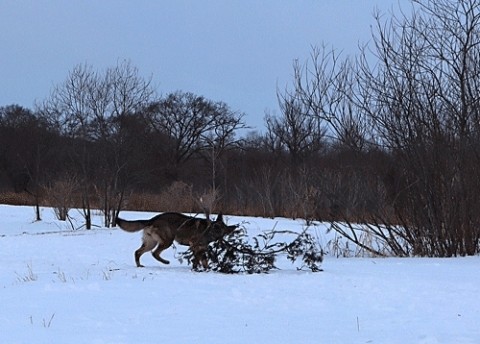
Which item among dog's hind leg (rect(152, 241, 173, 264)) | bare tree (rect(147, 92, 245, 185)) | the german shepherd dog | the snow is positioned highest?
bare tree (rect(147, 92, 245, 185))

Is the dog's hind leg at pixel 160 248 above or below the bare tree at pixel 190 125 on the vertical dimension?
below

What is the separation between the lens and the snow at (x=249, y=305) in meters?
4.77

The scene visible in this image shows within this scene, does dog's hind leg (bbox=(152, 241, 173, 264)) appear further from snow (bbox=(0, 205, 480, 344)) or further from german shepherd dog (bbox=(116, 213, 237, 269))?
snow (bbox=(0, 205, 480, 344))

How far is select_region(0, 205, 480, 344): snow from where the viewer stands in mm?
4770

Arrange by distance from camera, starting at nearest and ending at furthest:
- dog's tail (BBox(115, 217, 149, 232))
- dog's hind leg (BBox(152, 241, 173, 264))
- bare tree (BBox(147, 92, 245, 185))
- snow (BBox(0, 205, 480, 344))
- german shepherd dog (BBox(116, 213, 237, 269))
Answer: snow (BBox(0, 205, 480, 344))
german shepherd dog (BBox(116, 213, 237, 269))
dog's tail (BBox(115, 217, 149, 232))
dog's hind leg (BBox(152, 241, 173, 264))
bare tree (BBox(147, 92, 245, 185))

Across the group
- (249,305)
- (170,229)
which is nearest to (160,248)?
(170,229)

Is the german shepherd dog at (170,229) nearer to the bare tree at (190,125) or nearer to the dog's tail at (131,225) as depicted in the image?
the dog's tail at (131,225)

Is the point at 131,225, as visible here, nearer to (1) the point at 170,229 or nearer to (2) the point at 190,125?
(1) the point at 170,229

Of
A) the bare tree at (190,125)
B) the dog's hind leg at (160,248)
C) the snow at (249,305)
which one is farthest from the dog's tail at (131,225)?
the bare tree at (190,125)

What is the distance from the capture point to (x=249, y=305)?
6.11 meters

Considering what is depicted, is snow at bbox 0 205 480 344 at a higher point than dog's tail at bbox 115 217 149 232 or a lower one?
lower

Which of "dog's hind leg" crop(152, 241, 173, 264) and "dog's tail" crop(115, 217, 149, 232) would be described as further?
"dog's hind leg" crop(152, 241, 173, 264)

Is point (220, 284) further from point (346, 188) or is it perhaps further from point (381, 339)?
point (346, 188)

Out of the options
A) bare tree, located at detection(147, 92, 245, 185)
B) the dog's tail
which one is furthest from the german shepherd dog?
bare tree, located at detection(147, 92, 245, 185)
